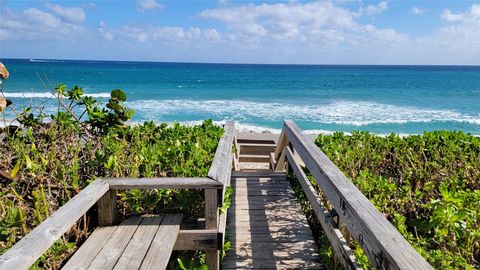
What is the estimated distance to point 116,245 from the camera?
242 centimetres

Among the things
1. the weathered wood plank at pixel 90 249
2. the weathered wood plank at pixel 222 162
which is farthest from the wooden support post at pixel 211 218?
the weathered wood plank at pixel 90 249

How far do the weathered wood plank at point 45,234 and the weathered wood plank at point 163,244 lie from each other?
501 mm

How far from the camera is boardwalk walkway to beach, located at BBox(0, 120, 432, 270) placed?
1.70 m

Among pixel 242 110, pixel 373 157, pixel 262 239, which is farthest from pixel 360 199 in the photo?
pixel 242 110

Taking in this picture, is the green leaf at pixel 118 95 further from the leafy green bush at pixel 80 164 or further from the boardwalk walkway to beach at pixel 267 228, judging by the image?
the boardwalk walkway to beach at pixel 267 228

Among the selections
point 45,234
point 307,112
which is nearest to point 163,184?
point 45,234

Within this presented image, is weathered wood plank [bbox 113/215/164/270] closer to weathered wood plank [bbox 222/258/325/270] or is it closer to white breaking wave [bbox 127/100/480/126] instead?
weathered wood plank [bbox 222/258/325/270]

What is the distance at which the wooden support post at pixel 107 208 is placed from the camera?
267 cm

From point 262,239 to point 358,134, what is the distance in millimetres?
2128

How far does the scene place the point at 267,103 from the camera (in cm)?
3027

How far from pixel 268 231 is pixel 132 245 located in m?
1.62

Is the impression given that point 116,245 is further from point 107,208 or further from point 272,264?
point 272,264

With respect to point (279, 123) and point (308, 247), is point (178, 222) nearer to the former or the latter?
point (308, 247)

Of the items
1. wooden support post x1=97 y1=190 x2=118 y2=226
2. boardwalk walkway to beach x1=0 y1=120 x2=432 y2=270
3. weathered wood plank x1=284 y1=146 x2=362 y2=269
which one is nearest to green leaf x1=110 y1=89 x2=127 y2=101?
boardwalk walkway to beach x1=0 y1=120 x2=432 y2=270
